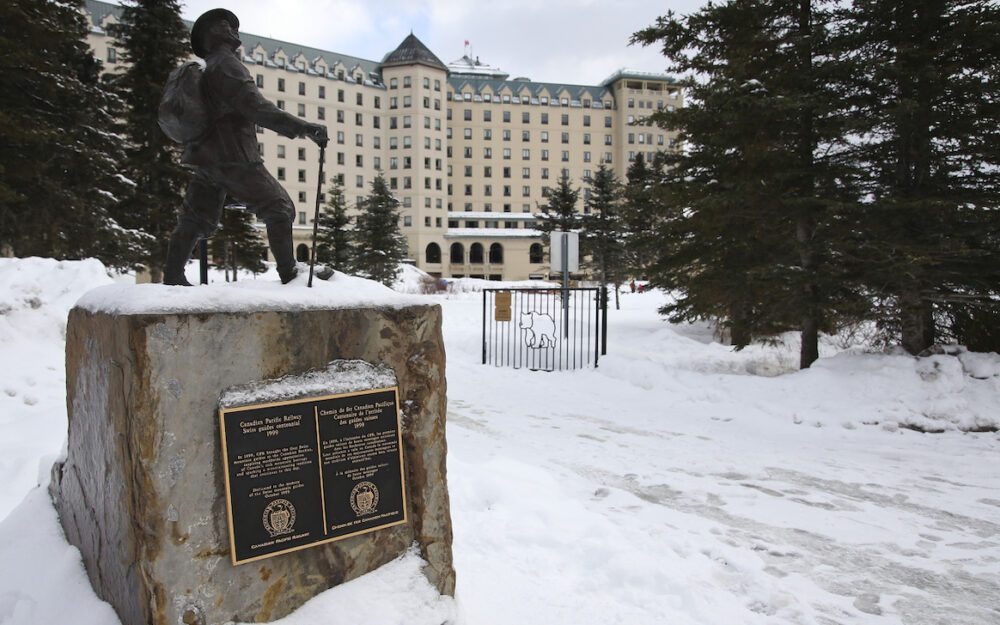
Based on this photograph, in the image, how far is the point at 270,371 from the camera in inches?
114

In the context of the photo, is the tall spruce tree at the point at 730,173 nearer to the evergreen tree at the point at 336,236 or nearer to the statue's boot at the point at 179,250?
the statue's boot at the point at 179,250

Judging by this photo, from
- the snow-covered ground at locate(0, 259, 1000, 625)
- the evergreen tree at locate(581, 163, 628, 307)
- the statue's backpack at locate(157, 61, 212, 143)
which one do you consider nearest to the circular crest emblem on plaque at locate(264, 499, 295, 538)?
the snow-covered ground at locate(0, 259, 1000, 625)

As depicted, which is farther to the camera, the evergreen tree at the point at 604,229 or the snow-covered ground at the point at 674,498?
the evergreen tree at the point at 604,229

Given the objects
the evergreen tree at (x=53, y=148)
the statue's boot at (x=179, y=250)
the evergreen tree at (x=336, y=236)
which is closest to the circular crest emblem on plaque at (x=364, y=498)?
the statue's boot at (x=179, y=250)

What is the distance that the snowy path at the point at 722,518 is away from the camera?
11.8 ft

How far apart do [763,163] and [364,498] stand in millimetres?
9766

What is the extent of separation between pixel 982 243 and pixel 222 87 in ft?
33.4

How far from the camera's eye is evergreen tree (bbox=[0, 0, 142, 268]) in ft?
42.1

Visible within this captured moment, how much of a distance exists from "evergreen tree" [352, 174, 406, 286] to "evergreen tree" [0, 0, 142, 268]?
1340cm

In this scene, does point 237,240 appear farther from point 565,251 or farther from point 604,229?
point 604,229

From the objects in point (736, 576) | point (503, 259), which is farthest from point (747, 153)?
point (503, 259)

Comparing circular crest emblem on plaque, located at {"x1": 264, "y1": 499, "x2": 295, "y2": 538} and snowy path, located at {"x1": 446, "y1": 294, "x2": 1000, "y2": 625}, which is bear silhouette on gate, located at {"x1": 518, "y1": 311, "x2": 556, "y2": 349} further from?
circular crest emblem on plaque, located at {"x1": 264, "y1": 499, "x2": 295, "y2": 538}

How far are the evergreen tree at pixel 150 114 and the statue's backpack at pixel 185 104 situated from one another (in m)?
18.4

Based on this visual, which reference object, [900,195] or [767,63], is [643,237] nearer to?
[767,63]
